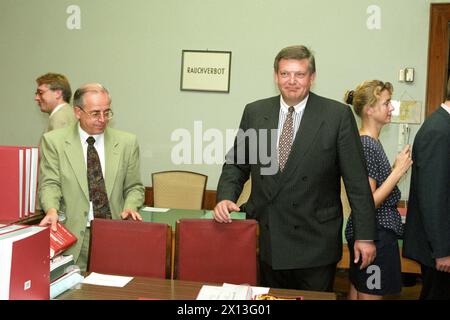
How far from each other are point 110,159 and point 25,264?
3.83 ft

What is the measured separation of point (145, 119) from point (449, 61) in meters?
2.98

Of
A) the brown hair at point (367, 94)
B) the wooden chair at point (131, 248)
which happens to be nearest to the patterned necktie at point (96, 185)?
the wooden chair at point (131, 248)

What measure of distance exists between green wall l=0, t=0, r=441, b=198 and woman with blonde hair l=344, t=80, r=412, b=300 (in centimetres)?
215

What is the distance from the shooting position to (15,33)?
5.33 meters

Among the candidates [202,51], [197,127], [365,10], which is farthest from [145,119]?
[365,10]

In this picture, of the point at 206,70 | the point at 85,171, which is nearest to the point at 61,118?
the point at 206,70

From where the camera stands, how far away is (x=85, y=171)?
103 inches

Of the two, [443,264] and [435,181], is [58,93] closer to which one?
[435,181]

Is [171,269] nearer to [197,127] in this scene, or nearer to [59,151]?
[59,151]

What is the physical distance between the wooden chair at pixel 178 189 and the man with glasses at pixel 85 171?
1.62m

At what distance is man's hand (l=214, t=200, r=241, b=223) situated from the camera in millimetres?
2242

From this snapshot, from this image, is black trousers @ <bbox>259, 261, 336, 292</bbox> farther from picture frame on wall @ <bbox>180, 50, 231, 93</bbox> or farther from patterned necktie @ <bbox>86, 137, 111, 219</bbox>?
picture frame on wall @ <bbox>180, 50, 231, 93</bbox>

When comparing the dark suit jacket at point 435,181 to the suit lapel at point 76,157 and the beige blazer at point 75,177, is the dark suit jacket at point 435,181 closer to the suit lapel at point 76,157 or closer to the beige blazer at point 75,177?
the beige blazer at point 75,177
